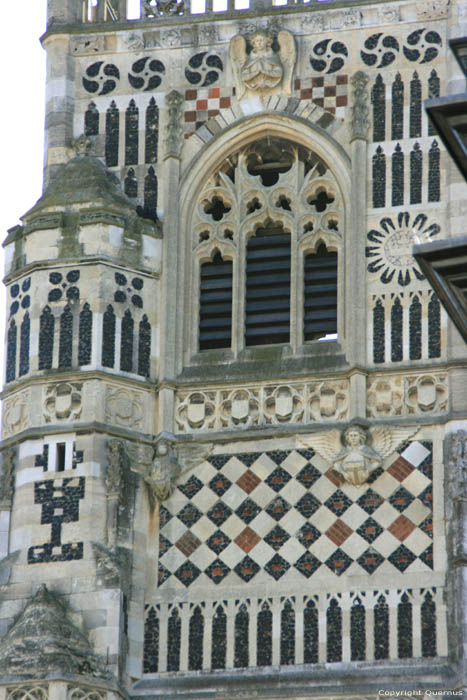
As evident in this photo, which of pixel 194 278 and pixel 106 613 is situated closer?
pixel 106 613

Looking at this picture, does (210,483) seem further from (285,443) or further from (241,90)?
(241,90)

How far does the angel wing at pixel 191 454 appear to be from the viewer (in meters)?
26.6

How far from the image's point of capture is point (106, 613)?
2555 cm

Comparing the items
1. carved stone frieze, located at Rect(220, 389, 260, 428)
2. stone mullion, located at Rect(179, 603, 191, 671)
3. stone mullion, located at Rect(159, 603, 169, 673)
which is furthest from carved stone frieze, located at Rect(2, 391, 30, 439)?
stone mullion, located at Rect(179, 603, 191, 671)

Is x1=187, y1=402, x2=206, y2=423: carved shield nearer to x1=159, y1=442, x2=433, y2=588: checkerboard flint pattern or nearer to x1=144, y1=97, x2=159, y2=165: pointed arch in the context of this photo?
x1=159, y1=442, x2=433, y2=588: checkerboard flint pattern

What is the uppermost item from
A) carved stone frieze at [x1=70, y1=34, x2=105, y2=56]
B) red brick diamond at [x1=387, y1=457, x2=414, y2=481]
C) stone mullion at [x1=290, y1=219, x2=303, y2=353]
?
carved stone frieze at [x1=70, y1=34, x2=105, y2=56]

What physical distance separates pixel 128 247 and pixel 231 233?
3.70ft

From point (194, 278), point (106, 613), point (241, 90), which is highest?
point (241, 90)

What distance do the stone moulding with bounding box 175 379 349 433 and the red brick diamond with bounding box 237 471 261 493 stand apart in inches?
21.7

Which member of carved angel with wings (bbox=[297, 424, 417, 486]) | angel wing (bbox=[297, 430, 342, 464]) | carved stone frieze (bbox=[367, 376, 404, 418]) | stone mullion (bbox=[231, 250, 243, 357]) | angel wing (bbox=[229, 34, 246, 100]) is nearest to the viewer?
carved angel with wings (bbox=[297, 424, 417, 486])

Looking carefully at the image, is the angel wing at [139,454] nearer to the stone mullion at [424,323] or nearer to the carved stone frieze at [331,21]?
the stone mullion at [424,323]

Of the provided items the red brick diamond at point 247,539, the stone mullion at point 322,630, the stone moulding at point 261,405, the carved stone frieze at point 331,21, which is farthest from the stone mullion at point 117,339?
the carved stone frieze at point 331,21

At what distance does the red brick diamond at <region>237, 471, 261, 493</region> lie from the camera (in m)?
26.3

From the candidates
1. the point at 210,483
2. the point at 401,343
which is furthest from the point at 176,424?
the point at 401,343
